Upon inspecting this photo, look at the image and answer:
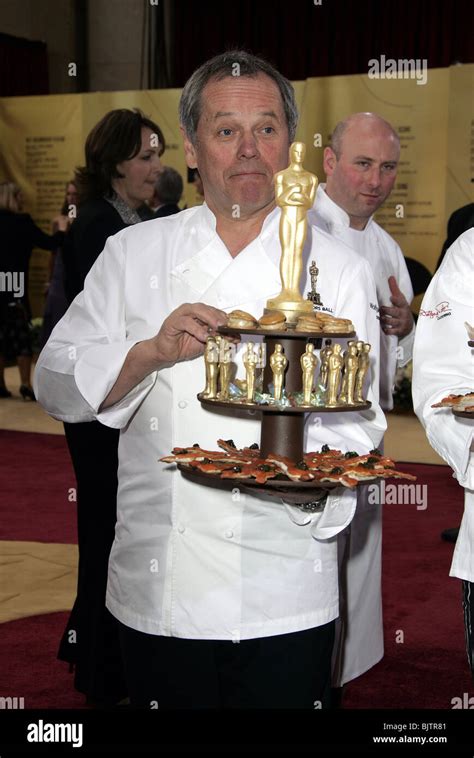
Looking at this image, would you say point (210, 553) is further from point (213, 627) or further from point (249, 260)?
point (249, 260)

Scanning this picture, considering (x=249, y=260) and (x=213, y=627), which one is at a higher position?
(x=249, y=260)

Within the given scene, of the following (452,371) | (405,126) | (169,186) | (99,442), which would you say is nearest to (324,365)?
(452,371)

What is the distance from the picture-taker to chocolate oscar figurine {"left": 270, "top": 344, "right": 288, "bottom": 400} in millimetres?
1587

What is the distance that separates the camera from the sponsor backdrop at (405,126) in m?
8.84

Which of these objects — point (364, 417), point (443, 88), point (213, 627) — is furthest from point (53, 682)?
point (443, 88)

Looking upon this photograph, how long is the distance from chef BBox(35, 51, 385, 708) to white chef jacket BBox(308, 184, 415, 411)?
1.20m

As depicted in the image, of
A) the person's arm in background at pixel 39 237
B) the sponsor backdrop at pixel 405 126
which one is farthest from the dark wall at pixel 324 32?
the person's arm in background at pixel 39 237

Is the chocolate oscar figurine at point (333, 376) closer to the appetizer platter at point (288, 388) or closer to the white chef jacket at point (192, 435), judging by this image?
the appetizer platter at point (288, 388)

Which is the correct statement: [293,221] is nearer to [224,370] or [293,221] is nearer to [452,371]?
[224,370]

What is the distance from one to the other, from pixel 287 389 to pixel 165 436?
14.7 inches

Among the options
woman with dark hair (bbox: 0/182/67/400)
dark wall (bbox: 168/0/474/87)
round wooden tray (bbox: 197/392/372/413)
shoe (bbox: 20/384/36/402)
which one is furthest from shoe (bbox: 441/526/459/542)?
dark wall (bbox: 168/0/474/87)

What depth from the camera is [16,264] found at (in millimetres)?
8977

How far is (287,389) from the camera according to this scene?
5.33ft

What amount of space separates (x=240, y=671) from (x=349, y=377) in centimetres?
57
